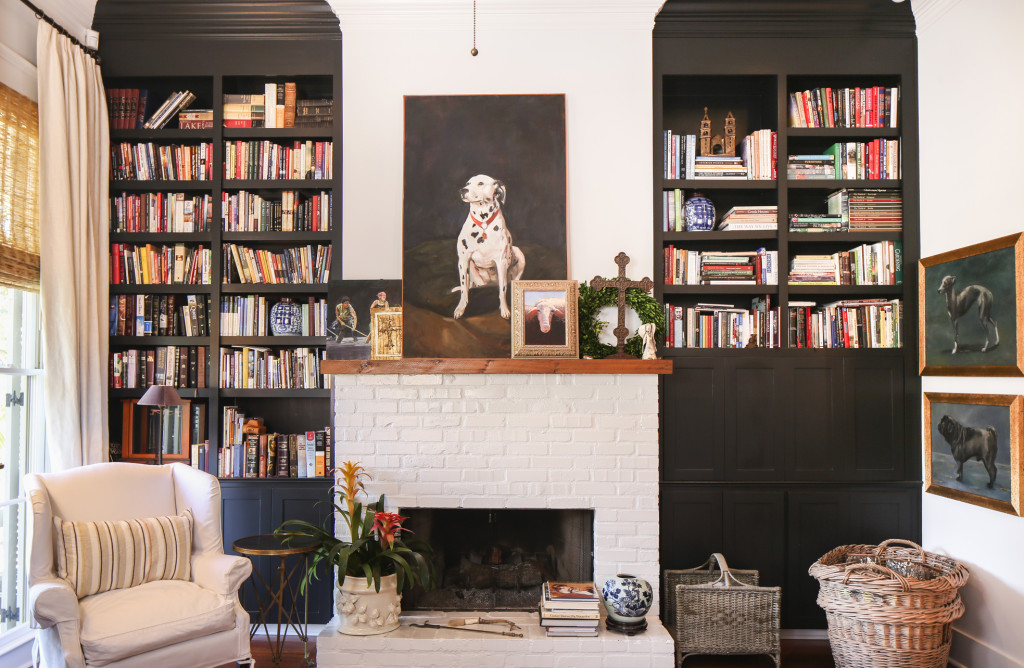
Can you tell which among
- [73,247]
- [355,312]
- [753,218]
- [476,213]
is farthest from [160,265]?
[753,218]

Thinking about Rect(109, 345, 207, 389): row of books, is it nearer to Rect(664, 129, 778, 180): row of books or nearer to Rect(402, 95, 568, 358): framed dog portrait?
Rect(402, 95, 568, 358): framed dog portrait

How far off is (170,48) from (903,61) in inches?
155

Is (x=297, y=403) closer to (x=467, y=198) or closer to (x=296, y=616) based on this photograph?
(x=296, y=616)

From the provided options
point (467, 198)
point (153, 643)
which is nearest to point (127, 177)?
point (467, 198)

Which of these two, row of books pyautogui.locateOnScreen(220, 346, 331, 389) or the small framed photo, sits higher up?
the small framed photo

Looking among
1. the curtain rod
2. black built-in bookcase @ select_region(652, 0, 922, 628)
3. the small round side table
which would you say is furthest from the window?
black built-in bookcase @ select_region(652, 0, 922, 628)

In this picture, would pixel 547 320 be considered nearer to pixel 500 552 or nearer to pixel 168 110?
pixel 500 552

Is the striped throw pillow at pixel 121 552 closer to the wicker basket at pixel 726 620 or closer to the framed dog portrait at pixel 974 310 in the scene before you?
the wicker basket at pixel 726 620

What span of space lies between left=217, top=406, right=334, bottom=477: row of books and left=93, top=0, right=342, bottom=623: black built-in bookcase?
65 mm

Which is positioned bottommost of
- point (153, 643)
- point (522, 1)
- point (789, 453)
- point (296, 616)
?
point (296, 616)

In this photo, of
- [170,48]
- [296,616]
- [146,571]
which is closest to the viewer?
[146,571]

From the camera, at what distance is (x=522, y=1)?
3.49 meters

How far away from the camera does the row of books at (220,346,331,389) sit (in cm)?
368

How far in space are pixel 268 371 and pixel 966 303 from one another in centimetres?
351
